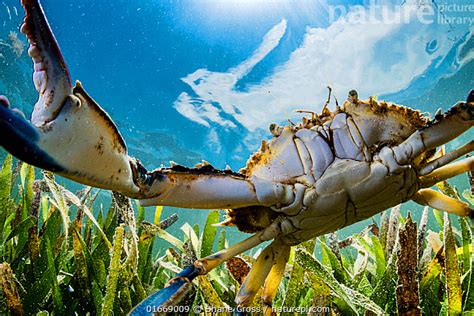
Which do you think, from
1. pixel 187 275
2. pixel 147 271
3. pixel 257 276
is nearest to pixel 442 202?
pixel 257 276

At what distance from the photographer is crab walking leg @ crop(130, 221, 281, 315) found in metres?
2.32

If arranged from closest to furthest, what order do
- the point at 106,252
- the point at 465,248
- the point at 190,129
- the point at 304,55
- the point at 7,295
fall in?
the point at 7,295
the point at 465,248
the point at 106,252
the point at 304,55
the point at 190,129

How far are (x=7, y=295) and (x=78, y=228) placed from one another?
84 centimetres

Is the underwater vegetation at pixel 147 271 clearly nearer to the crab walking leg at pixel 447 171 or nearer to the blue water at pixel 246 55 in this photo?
the crab walking leg at pixel 447 171

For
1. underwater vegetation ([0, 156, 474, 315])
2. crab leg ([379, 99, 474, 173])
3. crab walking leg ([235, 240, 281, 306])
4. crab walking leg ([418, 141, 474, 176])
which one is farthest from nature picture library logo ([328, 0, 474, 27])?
crab walking leg ([235, 240, 281, 306])

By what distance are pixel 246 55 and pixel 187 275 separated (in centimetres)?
1678

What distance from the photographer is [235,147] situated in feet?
85.8

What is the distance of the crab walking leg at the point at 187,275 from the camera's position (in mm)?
2318

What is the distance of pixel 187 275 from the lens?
2.60m

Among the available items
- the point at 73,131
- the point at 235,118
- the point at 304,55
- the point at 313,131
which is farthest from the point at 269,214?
the point at 235,118

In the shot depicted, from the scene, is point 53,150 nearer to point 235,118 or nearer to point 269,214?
point 269,214

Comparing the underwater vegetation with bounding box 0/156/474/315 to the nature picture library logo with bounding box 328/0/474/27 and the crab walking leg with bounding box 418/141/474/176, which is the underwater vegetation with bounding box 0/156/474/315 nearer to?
the crab walking leg with bounding box 418/141/474/176

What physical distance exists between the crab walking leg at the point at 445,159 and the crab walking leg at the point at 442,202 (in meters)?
0.53

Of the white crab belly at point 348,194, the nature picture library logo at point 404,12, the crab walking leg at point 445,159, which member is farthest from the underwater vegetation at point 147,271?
the nature picture library logo at point 404,12
